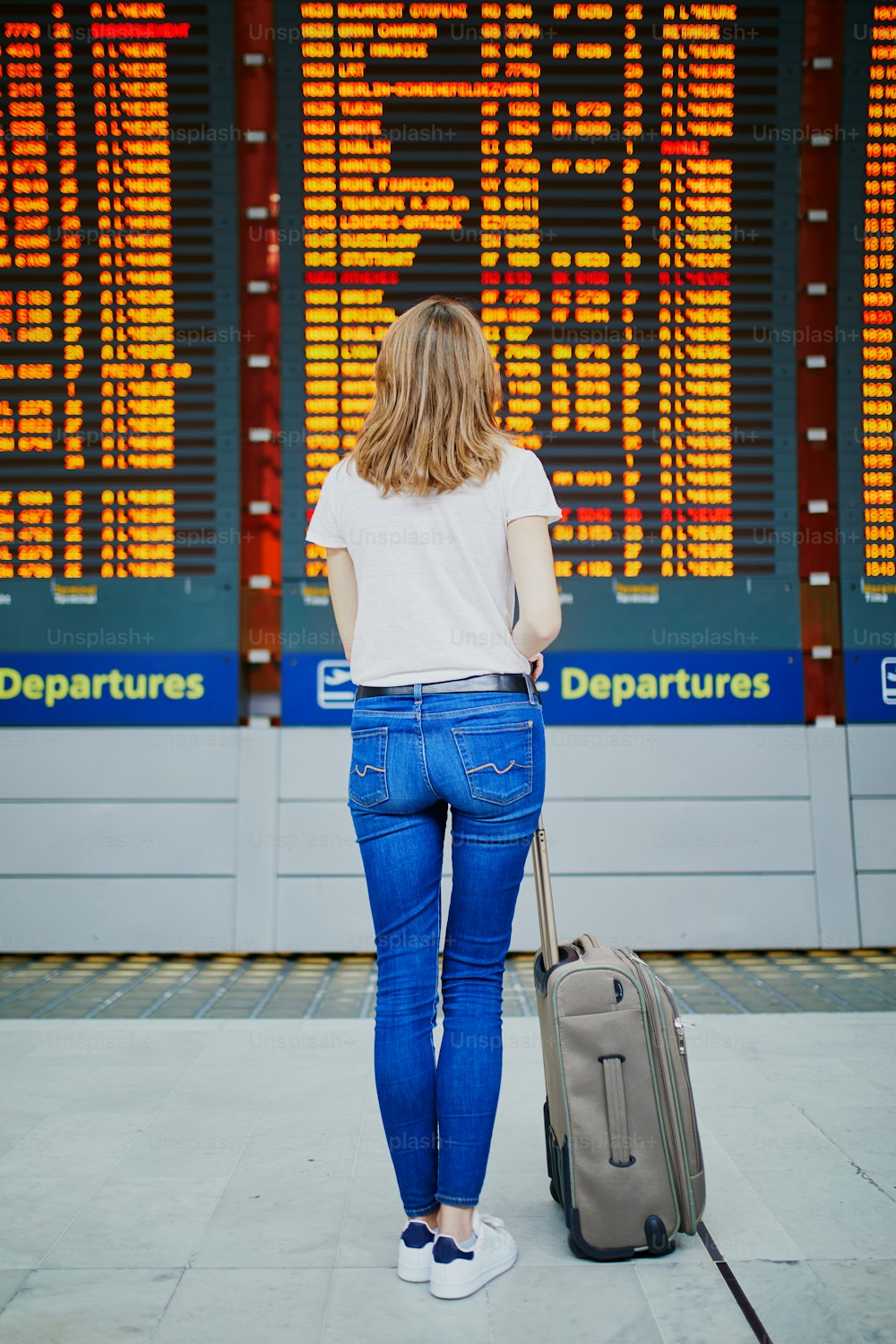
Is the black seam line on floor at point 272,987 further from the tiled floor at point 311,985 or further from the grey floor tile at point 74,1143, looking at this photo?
the grey floor tile at point 74,1143

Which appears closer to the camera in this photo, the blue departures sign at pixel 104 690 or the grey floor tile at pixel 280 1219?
the grey floor tile at pixel 280 1219

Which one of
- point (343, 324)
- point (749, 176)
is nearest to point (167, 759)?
point (343, 324)

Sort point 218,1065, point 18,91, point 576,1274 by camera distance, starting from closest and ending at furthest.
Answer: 1. point 576,1274
2. point 218,1065
3. point 18,91

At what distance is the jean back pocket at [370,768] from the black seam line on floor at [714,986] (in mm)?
2165

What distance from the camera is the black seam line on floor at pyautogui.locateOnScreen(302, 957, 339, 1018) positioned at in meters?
3.54

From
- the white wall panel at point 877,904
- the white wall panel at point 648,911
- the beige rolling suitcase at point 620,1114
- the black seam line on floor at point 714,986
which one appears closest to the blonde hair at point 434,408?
the beige rolling suitcase at point 620,1114

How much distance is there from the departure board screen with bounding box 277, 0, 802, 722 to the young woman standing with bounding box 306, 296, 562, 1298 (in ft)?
8.25

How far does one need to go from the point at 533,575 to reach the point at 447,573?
14 cm

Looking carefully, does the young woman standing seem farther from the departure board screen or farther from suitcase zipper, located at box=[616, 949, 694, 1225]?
the departure board screen

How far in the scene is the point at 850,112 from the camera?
4.29 metres

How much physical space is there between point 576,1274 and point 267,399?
3.39m

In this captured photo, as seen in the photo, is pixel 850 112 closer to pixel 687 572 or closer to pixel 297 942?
pixel 687 572

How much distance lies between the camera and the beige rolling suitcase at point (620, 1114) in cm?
186

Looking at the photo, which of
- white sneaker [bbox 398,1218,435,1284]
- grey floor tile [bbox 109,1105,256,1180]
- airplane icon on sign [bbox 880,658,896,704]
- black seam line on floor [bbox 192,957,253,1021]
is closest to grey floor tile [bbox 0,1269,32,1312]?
grey floor tile [bbox 109,1105,256,1180]
